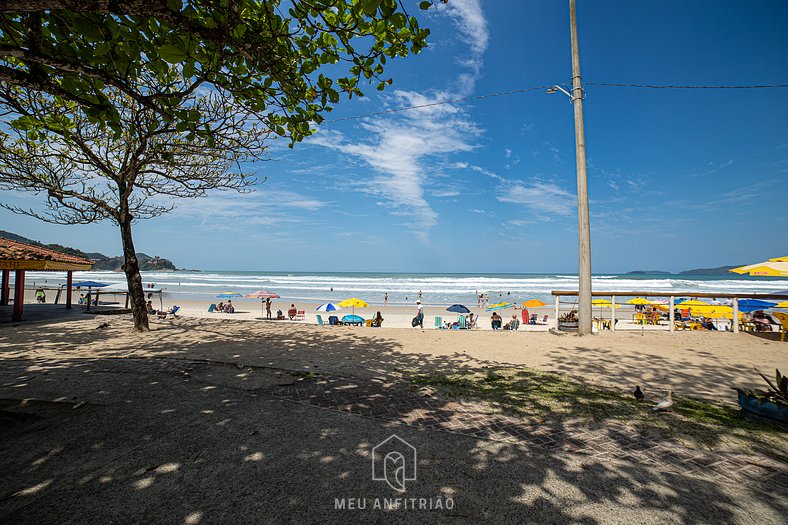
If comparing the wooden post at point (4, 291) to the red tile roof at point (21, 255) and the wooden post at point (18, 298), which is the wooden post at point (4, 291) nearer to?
the red tile roof at point (21, 255)

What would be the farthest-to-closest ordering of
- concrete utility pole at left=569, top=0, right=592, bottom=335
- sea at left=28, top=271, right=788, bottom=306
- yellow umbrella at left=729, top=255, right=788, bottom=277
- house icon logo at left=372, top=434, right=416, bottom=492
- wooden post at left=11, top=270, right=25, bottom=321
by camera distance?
sea at left=28, top=271, right=788, bottom=306 < wooden post at left=11, top=270, right=25, bottom=321 < concrete utility pole at left=569, top=0, right=592, bottom=335 < yellow umbrella at left=729, top=255, right=788, bottom=277 < house icon logo at left=372, top=434, right=416, bottom=492

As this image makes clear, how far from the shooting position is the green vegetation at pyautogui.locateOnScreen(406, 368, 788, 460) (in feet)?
13.3

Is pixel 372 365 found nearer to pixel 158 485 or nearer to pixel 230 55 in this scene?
pixel 158 485

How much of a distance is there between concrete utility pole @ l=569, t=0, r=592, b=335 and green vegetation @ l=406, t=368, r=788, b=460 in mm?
4476

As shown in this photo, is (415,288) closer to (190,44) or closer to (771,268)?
(771,268)

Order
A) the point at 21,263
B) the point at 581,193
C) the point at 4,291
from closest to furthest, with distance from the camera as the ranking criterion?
→ 1. the point at 581,193
2. the point at 21,263
3. the point at 4,291

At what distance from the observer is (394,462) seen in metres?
3.44

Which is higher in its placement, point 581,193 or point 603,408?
point 581,193

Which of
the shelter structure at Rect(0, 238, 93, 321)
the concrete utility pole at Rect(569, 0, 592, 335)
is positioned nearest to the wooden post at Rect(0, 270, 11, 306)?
the shelter structure at Rect(0, 238, 93, 321)

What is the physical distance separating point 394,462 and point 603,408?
345 centimetres

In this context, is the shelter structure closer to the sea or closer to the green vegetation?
the green vegetation

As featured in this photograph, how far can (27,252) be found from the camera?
502 inches

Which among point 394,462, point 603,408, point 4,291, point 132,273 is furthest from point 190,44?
point 4,291

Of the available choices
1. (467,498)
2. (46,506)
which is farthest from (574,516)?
(46,506)
